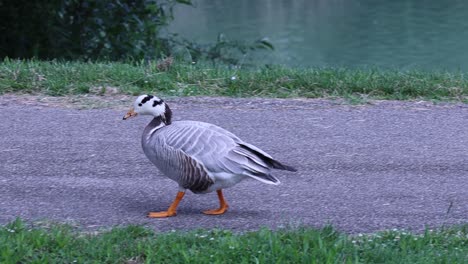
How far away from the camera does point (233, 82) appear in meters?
9.57

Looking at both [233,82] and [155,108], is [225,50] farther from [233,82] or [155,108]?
[155,108]

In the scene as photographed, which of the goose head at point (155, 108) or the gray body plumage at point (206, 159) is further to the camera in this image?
the goose head at point (155, 108)

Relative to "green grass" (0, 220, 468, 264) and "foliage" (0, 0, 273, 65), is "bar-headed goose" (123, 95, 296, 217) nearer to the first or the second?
"green grass" (0, 220, 468, 264)

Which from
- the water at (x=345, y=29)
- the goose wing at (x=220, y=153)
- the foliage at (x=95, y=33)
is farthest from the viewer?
the water at (x=345, y=29)

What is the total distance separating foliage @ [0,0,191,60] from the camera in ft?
44.5

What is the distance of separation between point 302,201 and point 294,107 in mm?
2525

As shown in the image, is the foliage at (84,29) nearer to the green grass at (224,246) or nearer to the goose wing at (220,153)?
the goose wing at (220,153)

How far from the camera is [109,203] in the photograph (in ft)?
21.1

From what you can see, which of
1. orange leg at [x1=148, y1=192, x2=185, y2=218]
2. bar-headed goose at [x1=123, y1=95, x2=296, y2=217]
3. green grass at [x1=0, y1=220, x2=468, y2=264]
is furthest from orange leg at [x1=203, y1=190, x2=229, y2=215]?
green grass at [x1=0, y1=220, x2=468, y2=264]

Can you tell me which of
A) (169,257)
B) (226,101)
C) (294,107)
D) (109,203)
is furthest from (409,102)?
(169,257)

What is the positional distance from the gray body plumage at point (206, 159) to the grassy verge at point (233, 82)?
3.19 meters

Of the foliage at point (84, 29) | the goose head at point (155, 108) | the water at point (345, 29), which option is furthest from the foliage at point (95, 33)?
the goose head at point (155, 108)

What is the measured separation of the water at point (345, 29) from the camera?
15336 mm

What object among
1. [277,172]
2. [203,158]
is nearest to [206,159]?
[203,158]
